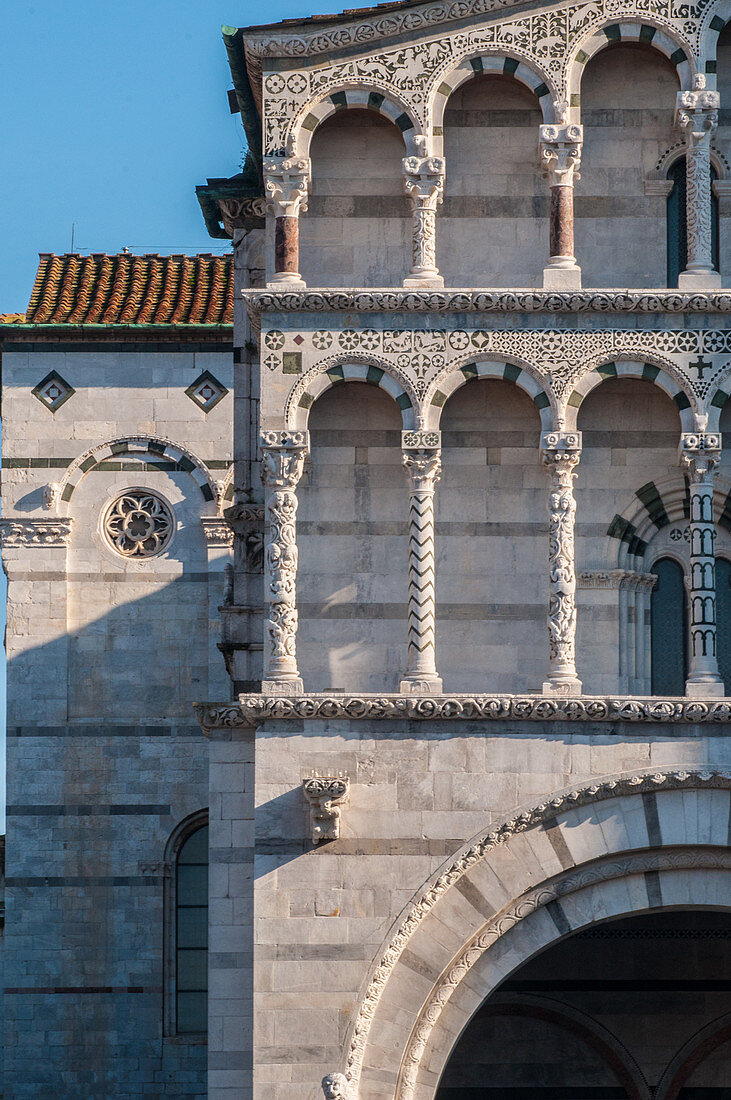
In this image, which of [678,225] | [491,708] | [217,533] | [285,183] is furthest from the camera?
[217,533]

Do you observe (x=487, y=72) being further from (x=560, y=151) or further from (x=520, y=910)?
(x=520, y=910)

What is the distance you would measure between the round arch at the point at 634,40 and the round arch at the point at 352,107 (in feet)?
5.06

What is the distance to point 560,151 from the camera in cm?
1870

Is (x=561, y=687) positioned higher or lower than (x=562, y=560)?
lower

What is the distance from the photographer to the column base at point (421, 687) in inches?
700

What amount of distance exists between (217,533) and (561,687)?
386 inches

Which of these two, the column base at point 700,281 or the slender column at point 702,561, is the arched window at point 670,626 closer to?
the slender column at point 702,561

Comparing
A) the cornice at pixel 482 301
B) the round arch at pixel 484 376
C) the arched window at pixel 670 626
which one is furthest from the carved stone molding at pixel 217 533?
the arched window at pixel 670 626

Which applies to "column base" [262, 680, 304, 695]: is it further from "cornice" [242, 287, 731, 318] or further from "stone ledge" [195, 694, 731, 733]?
"cornice" [242, 287, 731, 318]

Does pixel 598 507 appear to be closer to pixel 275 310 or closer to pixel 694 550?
pixel 694 550

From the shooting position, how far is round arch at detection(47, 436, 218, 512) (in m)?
26.8

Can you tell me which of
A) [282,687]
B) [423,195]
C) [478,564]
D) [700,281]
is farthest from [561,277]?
[282,687]

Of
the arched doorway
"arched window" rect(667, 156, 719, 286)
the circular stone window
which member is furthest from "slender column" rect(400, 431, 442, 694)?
the circular stone window

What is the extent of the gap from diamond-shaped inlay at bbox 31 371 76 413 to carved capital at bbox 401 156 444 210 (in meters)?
9.54
